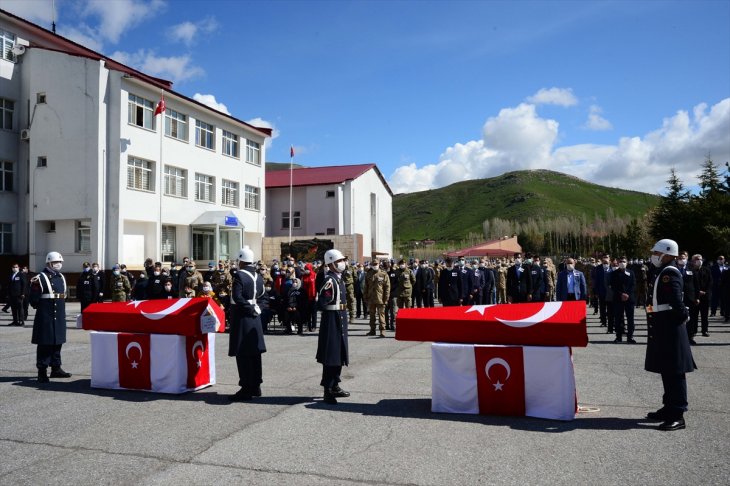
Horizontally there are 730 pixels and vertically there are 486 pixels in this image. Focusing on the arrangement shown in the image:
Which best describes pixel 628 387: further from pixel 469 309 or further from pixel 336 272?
pixel 336 272

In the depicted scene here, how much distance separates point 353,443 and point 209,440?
154 centimetres

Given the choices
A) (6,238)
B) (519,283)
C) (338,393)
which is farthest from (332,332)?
(6,238)

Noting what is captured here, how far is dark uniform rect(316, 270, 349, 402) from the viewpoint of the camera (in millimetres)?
7910

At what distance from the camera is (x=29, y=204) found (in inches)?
1245

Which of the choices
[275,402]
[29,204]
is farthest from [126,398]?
[29,204]

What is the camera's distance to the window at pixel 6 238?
32.1 m

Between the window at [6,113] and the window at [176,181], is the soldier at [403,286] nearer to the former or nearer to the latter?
the window at [176,181]

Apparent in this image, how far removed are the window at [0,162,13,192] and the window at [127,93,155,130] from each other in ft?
25.7

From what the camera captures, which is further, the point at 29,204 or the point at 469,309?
the point at 29,204

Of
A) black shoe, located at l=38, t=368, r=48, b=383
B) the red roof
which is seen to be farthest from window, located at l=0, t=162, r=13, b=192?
black shoe, located at l=38, t=368, r=48, b=383

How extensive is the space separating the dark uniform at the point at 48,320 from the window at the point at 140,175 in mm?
22158

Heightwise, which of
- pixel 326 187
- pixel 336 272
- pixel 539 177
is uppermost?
pixel 539 177

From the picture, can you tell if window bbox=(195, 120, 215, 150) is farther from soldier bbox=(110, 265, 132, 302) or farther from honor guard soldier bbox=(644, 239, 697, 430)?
honor guard soldier bbox=(644, 239, 697, 430)

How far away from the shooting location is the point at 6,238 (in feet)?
106
